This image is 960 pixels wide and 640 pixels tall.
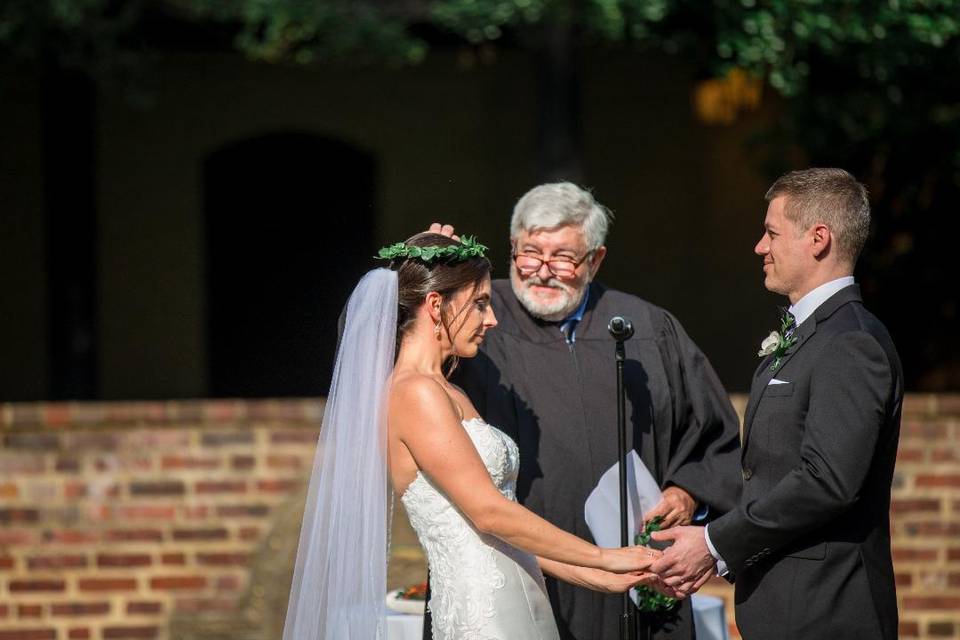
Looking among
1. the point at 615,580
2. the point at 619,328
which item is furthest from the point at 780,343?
the point at 615,580

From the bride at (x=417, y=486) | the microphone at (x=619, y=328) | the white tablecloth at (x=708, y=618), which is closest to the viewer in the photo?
the bride at (x=417, y=486)

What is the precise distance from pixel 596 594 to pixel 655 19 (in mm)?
3448

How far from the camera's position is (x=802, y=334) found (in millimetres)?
3412

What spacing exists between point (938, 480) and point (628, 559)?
2.62 m

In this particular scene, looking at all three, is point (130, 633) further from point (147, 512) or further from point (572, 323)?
point (572, 323)

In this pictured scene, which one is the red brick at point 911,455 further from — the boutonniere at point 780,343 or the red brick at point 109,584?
the red brick at point 109,584

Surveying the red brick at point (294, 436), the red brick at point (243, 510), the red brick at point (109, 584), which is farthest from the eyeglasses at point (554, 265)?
the red brick at point (109, 584)

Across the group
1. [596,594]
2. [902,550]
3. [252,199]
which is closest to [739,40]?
[902,550]

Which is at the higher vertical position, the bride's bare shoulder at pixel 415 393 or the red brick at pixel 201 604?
the bride's bare shoulder at pixel 415 393

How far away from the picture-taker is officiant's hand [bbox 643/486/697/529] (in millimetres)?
4004

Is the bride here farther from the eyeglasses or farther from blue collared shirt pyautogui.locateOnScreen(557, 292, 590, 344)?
blue collared shirt pyautogui.locateOnScreen(557, 292, 590, 344)

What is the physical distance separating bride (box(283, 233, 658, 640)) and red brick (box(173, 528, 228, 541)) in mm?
2191

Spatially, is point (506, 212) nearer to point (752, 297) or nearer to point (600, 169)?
point (600, 169)

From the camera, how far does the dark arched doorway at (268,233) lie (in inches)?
423
